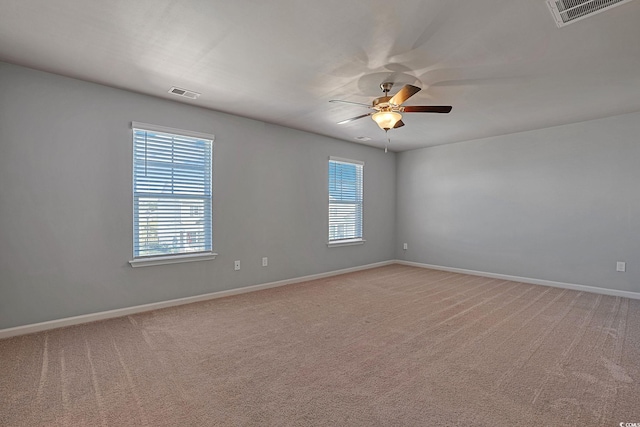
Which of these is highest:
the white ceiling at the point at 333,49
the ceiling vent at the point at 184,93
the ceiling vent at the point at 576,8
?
the ceiling vent at the point at 184,93

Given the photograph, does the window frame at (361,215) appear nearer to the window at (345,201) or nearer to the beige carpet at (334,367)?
the window at (345,201)

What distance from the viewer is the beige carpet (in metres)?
1.82

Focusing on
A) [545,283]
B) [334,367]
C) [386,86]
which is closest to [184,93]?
[386,86]

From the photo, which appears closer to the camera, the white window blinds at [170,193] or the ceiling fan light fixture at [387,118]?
the ceiling fan light fixture at [387,118]

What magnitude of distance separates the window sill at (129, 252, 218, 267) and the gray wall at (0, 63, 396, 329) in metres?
0.09

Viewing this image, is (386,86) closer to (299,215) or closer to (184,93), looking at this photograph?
(184,93)

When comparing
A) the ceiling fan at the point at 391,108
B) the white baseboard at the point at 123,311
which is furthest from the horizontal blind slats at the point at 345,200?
the ceiling fan at the point at 391,108

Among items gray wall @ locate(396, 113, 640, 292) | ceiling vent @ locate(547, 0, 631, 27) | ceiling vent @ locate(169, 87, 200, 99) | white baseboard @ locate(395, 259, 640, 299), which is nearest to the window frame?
gray wall @ locate(396, 113, 640, 292)

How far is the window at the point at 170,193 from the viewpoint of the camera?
142 inches

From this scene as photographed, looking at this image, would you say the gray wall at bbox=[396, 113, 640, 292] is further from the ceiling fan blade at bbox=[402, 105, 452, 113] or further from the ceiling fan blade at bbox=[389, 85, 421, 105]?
the ceiling fan blade at bbox=[389, 85, 421, 105]

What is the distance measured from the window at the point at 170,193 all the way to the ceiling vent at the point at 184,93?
18.2 inches

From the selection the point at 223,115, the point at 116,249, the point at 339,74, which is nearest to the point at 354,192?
the point at 223,115

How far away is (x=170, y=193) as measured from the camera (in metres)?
3.81

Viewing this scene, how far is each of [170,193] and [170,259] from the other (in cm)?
82
